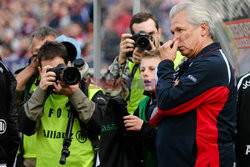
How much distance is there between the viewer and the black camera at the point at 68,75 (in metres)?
3.48

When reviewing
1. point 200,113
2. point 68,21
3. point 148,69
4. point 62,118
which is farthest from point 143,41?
point 68,21

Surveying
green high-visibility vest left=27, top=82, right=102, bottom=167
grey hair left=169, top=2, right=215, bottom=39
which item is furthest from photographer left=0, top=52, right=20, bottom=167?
grey hair left=169, top=2, right=215, bottom=39

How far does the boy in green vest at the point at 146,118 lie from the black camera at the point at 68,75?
19.0 inches

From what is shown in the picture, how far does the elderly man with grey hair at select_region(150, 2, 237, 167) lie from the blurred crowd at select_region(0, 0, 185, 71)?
9.45 ft

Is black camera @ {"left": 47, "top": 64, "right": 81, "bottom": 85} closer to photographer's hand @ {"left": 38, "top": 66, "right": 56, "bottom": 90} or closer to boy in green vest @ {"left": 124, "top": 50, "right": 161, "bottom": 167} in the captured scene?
photographer's hand @ {"left": 38, "top": 66, "right": 56, "bottom": 90}

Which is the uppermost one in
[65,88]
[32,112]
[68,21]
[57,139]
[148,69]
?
[68,21]

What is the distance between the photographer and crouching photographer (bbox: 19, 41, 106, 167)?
11.6 feet

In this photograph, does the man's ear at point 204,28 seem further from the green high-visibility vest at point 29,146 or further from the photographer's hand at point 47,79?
the green high-visibility vest at point 29,146

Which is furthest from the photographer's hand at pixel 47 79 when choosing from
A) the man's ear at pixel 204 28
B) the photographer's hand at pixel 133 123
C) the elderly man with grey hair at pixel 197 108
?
the man's ear at pixel 204 28

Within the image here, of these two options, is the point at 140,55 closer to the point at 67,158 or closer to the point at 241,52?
the point at 67,158

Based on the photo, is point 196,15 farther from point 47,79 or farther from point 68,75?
point 47,79

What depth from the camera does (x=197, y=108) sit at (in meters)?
2.72

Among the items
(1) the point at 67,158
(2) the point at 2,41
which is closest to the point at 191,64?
(1) the point at 67,158

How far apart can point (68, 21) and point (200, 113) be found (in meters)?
4.38
